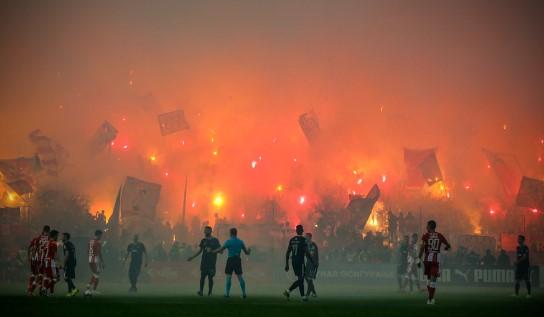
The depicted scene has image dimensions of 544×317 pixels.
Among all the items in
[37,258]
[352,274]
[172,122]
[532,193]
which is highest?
[172,122]

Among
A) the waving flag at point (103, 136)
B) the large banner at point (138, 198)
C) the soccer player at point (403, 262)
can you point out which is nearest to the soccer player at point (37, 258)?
the soccer player at point (403, 262)

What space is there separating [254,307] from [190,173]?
65.2 m

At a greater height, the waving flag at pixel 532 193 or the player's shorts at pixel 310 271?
the waving flag at pixel 532 193

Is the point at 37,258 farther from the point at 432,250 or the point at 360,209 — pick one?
the point at 360,209

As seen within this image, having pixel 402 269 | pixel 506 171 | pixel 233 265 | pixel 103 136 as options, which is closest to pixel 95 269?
pixel 233 265

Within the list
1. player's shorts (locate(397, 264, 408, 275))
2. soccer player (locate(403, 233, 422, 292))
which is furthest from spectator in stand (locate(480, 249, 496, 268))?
player's shorts (locate(397, 264, 408, 275))

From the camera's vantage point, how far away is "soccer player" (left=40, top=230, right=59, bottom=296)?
2512cm

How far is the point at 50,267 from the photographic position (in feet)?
82.5

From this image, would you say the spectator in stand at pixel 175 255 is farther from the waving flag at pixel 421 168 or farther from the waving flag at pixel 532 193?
the waving flag at pixel 532 193

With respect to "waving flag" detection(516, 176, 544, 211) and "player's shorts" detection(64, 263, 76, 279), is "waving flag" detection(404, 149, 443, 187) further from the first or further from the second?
"player's shorts" detection(64, 263, 76, 279)

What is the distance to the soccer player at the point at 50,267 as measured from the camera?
82.4ft

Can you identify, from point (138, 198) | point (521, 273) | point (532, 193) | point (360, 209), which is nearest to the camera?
point (521, 273)

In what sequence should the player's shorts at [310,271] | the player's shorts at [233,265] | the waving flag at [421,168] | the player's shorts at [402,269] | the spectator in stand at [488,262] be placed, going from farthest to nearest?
the waving flag at [421,168], the spectator in stand at [488,262], the player's shorts at [402,269], the player's shorts at [310,271], the player's shorts at [233,265]

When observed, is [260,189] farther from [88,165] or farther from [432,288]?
[432,288]
